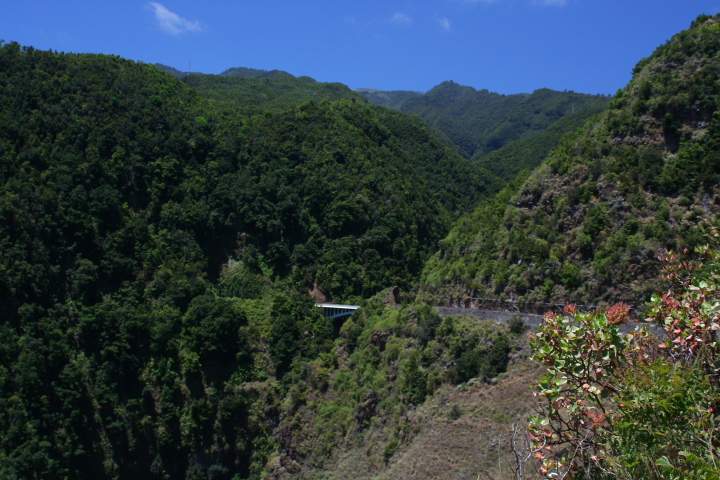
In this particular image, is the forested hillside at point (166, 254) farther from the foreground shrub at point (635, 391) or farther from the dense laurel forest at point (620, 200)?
the foreground shrub at point (635, 391)

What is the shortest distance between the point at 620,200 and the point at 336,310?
2061 cm

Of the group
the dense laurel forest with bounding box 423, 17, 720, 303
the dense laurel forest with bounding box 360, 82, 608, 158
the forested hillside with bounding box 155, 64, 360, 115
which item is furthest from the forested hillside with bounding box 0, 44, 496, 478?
the dense laurel forest with bounding box 360, 82, 608, 158

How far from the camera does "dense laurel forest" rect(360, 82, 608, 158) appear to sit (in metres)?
134

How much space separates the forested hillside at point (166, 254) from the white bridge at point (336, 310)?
974 millimetres

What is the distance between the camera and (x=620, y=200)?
2995cm

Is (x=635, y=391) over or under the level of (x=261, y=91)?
under

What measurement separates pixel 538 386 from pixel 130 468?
120ft

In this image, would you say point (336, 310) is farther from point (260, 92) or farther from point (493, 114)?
point (493, 114)

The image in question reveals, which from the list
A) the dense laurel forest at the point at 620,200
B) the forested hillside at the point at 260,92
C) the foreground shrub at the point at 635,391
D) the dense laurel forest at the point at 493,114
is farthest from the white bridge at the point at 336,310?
the dense laurel forest at the point at 493,114

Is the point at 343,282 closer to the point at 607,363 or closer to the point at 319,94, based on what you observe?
the point at 607,363

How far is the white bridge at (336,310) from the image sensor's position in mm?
43156

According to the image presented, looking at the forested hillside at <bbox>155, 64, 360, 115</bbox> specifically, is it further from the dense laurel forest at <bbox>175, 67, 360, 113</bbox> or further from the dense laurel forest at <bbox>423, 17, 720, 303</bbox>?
the dense laurel forest at <bbox>423, 17, 720, 303</bbox>

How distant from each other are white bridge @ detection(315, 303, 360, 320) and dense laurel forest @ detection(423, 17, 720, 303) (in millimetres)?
7811

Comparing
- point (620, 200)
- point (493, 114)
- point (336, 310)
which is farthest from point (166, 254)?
point (493, 114)
